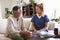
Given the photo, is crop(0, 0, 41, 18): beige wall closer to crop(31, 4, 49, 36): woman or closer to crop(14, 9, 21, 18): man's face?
crop(31, 4, 49, 36): woman

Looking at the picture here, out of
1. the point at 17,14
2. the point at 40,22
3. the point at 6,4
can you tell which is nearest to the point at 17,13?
the point at 17,14

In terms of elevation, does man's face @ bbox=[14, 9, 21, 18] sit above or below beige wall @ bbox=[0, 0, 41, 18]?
below

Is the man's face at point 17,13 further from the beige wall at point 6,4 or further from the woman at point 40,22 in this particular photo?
the beige wall at point 6,4

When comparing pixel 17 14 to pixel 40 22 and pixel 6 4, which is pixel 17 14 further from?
pixel 6 4

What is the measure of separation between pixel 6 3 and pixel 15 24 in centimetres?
334

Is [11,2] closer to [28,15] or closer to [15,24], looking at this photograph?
[28,15]

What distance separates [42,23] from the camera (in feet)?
10.0

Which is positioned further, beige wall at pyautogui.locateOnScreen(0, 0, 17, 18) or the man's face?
beige wall at pyautogui.locateOnScreen(0, 0, 17, 18)

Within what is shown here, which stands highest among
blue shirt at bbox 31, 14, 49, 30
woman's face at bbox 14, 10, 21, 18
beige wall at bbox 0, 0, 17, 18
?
beige wall at bbox 0, 0, 17, 18

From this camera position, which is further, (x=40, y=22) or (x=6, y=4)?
(x=6, y=4)

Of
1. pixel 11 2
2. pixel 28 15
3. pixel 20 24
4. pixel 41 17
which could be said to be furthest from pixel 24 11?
pixel 20 24

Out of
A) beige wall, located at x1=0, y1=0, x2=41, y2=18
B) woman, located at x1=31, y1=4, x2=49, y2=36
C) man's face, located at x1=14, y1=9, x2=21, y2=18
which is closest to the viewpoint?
man's face, located at x1=14, y1=9, x2=21, y2=18

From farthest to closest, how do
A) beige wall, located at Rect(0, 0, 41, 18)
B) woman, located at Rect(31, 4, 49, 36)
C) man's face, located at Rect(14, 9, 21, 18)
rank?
beige wall, located at Rect(0, 0, 41, 18), woman, located at Rect(31, 4, 49, 36), man's face, located at Rect(14, 9, 21, 18)

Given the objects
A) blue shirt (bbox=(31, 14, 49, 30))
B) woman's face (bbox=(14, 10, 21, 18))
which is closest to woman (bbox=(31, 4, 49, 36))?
blue shirt (bbox=(31, 14, 49, 30))
